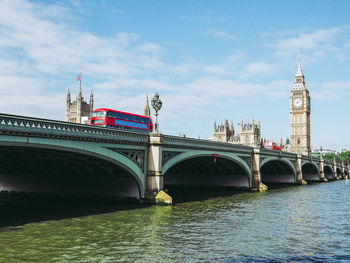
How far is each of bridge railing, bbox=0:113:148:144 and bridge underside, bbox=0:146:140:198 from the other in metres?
2.03

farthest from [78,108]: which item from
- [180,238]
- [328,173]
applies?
[180,238]

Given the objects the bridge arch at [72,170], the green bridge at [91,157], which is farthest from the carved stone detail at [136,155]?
the bridge arch at [72,170]

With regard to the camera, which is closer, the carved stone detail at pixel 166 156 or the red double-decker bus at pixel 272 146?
the carved stone detail at pixel 166 156

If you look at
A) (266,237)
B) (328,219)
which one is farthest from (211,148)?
(266,237)

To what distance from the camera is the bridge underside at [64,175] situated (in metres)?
29.5

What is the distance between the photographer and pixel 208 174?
59.8m

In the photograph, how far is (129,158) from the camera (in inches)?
1178

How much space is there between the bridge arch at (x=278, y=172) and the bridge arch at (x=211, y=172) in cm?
1823

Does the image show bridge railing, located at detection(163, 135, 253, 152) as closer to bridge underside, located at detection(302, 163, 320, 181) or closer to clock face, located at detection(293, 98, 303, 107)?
bridge underside, located at detection(302, 163, 320, 181)

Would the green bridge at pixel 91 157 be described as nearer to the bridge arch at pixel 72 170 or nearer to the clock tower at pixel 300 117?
the bridge arch at pixel 72 170

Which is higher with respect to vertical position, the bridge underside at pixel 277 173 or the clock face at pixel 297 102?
the clock face at pixel 297 102

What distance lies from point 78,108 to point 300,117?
103089 mm

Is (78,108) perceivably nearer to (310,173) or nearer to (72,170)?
(310,173)

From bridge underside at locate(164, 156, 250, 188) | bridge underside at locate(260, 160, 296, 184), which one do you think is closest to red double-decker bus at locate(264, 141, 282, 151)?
bridge underside at locate(260, 160, 296, 184)
